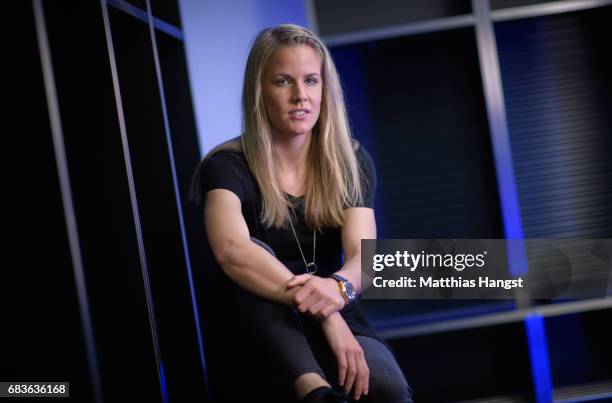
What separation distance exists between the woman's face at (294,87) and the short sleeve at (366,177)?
0.20m

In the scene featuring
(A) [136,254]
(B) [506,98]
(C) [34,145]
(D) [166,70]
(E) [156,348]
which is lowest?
(E) [156,348]

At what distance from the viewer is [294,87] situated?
1.67m

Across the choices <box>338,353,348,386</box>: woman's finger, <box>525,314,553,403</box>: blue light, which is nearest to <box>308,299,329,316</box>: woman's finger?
<box>338,353,348,386</box>: woman's finger

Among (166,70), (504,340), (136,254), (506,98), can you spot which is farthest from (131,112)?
(504,340)

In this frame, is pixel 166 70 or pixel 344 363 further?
pixel 166 70

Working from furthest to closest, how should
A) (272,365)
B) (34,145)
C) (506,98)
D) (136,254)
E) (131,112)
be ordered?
(506,98) < (131,112) < (136,254) < (272,365) < (34,145)

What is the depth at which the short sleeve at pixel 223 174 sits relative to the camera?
1616mm

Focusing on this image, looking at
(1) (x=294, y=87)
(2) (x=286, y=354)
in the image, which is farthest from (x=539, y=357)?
(1) (x=294, y=87)

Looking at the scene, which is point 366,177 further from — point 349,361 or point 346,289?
point 349,361

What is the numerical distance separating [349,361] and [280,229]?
412 millimetres

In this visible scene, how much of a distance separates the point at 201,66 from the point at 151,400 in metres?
1.37

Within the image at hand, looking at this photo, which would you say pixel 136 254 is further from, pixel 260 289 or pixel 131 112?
pixel 131 112

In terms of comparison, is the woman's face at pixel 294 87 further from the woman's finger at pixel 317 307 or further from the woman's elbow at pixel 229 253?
the woman's finger at pixel 317 307

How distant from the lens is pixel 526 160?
2441 millimetres
